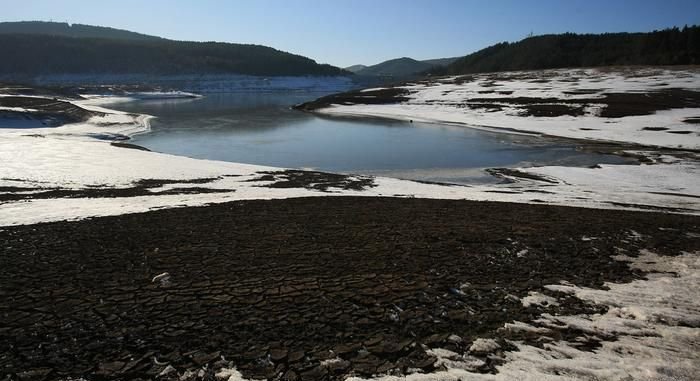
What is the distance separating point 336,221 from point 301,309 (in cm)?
532

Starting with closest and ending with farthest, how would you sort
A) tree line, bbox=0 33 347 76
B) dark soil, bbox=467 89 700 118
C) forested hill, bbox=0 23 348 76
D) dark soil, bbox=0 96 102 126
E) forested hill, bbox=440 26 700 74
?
dark soil, bbox=0 96 102 126 → dark soil, bbox=467 89 700 118 → forested hill, bbox=440 26 700 74 → forested hill, bbox=0 23 348 76 → tree line, bbox=0 33 347 76

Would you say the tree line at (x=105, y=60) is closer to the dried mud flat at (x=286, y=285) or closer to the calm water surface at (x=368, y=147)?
the calm water surface at (x=368, y=147)

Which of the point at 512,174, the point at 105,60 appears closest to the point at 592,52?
the point at 512,174

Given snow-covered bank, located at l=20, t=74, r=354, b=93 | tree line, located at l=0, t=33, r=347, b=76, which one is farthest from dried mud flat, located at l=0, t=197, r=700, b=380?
tree line, located at l=0, t=33, r=347, b=76

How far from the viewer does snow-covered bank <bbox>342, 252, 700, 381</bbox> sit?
5.18 m

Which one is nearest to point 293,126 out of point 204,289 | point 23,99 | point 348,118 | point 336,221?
point 348,118

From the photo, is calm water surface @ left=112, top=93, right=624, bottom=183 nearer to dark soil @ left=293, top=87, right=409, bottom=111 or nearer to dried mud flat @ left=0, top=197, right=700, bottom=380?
dried mud flat @ left=0, top=197, right=700, bottom=380

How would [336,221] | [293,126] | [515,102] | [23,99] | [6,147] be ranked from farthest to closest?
[515,102]
[23,99]
[293,126]
[6,147]
[336,221]

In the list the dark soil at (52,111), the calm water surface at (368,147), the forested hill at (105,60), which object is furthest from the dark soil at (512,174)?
the forested hill at (105,60)

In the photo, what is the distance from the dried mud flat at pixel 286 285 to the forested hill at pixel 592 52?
351 ft

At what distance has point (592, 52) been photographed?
12888 centimetres

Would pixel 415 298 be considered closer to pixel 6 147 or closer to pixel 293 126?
pixel 6 147

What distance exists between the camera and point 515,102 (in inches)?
2282

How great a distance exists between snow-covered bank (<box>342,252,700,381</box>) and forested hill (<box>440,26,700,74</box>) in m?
108
